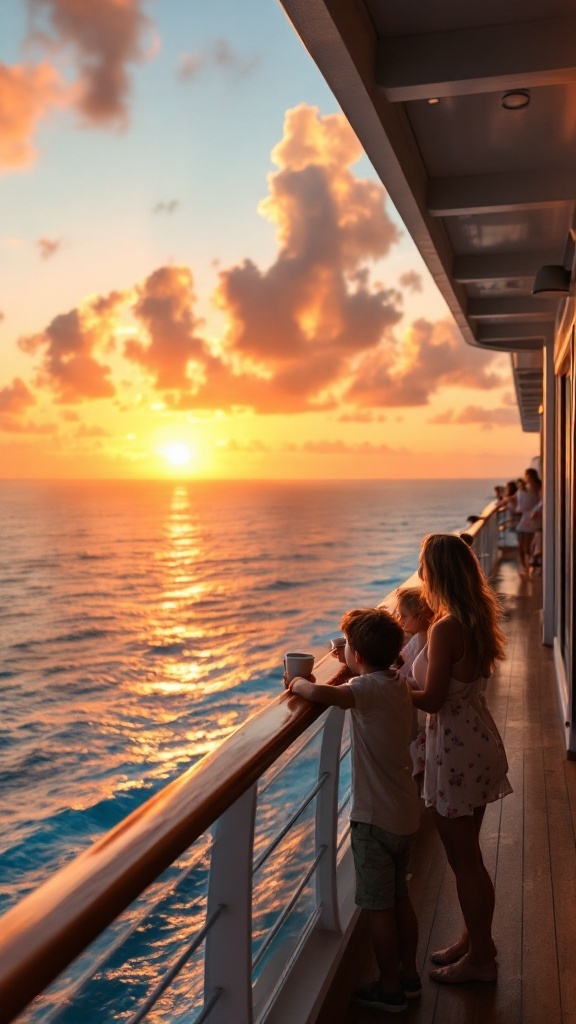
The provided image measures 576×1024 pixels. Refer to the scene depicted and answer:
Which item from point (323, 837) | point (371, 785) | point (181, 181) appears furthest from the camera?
point (181, 181)

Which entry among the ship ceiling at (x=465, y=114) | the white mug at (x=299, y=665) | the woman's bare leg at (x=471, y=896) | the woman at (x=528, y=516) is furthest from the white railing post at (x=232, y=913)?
the woman at (x=528, y=516)

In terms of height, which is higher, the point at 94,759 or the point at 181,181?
the point at 181,181

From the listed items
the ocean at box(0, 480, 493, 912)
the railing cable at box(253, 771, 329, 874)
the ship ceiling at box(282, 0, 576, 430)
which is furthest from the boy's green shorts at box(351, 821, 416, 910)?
the ocean at box(0, 480, 493, 912)

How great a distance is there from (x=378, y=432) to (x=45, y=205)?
44232 mm

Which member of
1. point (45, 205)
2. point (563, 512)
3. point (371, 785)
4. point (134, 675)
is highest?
point (45, 205)

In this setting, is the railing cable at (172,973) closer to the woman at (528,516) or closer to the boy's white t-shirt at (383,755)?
the boy's white t-shirt at (383,755)

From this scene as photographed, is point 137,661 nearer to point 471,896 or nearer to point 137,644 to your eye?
point 137,644

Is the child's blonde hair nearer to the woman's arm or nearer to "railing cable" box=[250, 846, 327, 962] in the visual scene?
the woman's arm

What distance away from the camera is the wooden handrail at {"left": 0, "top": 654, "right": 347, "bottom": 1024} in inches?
33.7

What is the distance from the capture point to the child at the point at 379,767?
→ 199 centimetres

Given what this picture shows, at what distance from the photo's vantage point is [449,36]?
260 cm

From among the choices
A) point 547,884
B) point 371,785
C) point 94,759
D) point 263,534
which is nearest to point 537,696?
point 547,884

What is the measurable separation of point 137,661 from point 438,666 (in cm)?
2552

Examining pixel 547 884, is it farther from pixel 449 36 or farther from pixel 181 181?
pixel 181 181
